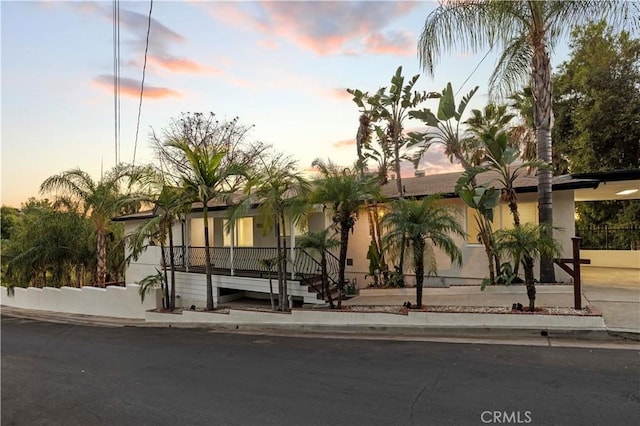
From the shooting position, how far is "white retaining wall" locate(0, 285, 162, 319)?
15.5m

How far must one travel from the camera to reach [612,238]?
1680 cm

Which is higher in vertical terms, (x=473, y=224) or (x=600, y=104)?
(x=600, y=104)

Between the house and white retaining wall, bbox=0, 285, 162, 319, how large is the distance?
1.44 metres

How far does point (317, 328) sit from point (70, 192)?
47.8ft

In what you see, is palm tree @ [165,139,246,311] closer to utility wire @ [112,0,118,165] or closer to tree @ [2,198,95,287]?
utility wire @ [112,0,118,165]

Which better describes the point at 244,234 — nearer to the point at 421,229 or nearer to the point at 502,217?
the point at 421,229

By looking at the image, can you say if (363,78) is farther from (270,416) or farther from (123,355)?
(270,416)

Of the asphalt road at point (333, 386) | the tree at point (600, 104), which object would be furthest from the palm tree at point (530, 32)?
the tree at point (600, 104)

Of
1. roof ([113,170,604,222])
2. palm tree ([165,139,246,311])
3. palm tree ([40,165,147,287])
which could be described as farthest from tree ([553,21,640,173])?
palm tree ([40,165,147,287])

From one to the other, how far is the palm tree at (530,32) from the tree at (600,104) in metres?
7.33

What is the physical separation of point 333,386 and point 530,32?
10477mm

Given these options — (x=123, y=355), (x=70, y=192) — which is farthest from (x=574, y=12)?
(x=70, y=192)

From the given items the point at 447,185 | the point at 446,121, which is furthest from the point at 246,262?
the point at 446,121

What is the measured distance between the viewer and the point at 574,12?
9.96 m
